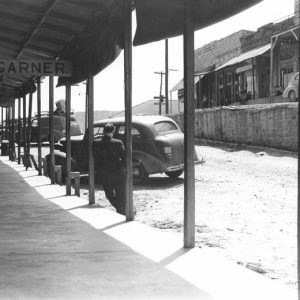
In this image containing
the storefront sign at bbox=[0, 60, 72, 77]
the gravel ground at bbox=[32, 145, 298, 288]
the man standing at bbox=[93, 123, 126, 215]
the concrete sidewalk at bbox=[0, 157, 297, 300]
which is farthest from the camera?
the man standing at bbox=[93, 123, 126, 215]

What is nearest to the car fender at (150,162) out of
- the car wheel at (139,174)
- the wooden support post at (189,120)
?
the car wheel at (139,174)

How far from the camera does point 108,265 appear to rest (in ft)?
14.0

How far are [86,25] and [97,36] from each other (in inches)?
17.2

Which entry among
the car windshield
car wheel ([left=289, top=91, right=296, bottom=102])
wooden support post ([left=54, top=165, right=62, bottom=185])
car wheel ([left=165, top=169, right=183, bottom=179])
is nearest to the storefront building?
car wheel ([left=289, top=91, right=296, bottom=102])

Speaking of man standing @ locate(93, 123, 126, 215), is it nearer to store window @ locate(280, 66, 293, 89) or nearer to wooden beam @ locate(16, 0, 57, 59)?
wooden beam @ locate(16, 0, 57, 59)

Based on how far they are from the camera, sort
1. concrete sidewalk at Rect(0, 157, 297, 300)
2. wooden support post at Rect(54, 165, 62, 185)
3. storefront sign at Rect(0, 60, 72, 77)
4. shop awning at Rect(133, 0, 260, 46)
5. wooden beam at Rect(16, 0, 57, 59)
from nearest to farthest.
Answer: concrete sidewalk at Rect(0, 157, 297, 300)
shop awning at Rect(133, 0, 260, 46)
wooden beam at Rect(16, 0, 57, 59)
storefront sign at Rect(0, 60, 72, 77)
wooden support post at Rect(54, 165, 62, 185)

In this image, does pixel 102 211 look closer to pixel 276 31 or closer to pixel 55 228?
pixel 55 228

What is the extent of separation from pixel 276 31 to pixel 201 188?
19928 millimetres

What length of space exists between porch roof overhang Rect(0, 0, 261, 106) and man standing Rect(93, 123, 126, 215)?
1.14 meters

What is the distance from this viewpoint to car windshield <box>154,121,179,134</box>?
1402 cm

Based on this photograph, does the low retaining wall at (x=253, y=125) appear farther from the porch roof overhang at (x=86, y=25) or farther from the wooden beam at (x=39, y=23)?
the wooden beam at (x=39, y=23)

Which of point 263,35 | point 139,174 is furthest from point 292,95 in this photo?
point 139,174

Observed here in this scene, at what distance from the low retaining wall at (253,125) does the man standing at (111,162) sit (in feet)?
40.2

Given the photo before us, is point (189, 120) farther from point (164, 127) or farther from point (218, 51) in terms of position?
point (218, 51)
